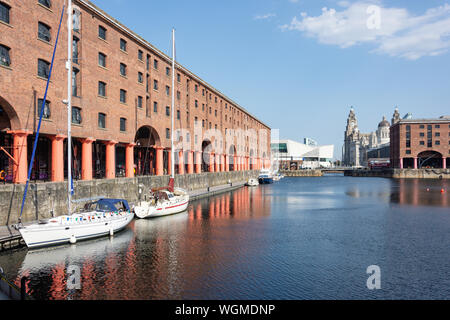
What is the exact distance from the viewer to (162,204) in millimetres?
34281

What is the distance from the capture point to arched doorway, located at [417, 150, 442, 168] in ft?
422

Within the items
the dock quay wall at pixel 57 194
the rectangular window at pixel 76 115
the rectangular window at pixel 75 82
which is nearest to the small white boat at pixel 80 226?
the dock quay wall at pixel 57 194

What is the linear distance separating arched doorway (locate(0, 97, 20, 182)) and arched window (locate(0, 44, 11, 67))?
2.68 meters

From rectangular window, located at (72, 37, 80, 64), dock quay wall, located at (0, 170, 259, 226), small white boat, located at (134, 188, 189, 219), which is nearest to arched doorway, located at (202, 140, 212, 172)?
dock quay wall, located at (0, 170, 259, 226)

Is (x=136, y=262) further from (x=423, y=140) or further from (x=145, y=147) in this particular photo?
(x=423, y=140)

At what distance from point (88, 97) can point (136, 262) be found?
21.1m

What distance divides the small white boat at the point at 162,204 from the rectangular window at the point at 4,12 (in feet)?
60.3

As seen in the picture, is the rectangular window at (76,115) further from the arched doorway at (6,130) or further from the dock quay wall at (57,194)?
the dock quay wall at (57,194)

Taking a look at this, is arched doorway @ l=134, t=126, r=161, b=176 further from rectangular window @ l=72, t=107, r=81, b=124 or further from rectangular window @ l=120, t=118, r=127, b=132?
rectangular window @ l=72, t=107, r=81, b=124

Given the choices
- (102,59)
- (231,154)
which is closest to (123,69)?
(102,59)
